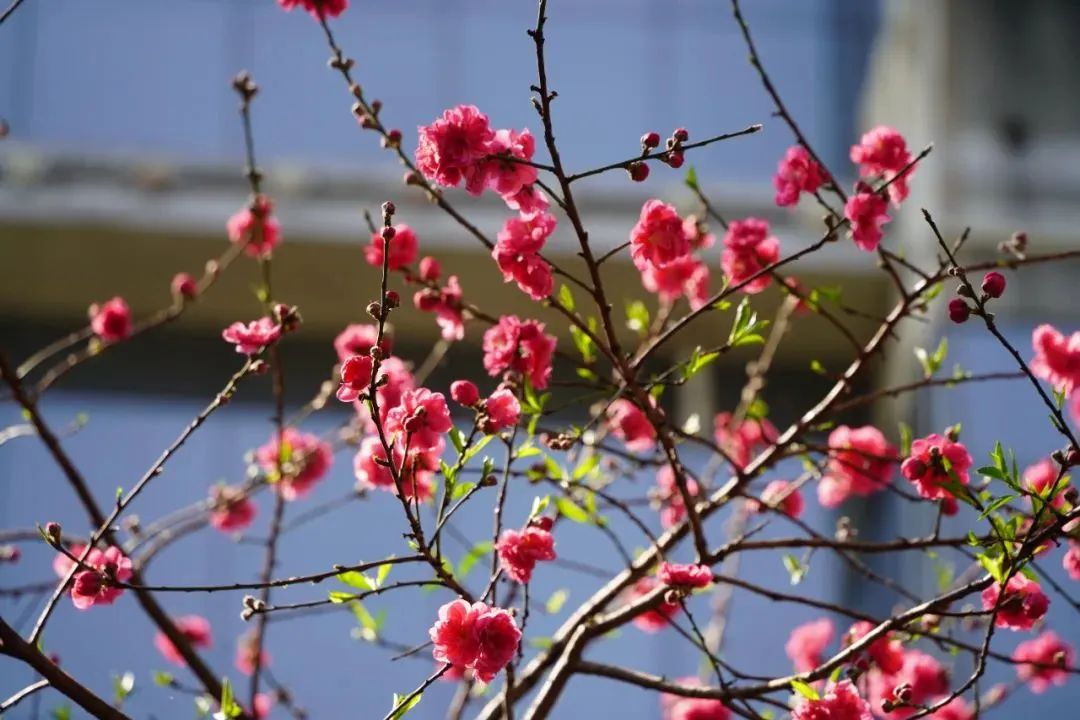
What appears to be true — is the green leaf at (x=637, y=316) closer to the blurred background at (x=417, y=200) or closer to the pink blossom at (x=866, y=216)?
the pink blossom at (x=866, y=216)

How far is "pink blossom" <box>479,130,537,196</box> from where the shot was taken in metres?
0.96

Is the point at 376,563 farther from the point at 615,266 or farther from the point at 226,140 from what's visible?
the point at 226,140

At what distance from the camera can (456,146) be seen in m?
0.95

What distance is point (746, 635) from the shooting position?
3111 mm

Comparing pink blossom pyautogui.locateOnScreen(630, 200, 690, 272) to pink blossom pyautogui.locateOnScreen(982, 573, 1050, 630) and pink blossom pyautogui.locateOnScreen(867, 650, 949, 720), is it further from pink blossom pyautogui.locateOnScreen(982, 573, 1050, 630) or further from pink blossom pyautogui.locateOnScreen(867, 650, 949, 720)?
pink blossom pyautogui.locateOnScreen(867, 650, 949, 720)

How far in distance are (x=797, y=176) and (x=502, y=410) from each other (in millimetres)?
442

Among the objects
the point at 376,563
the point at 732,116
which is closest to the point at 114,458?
the point at 732,116

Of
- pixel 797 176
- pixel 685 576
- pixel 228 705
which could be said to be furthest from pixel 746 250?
pixel 228 705

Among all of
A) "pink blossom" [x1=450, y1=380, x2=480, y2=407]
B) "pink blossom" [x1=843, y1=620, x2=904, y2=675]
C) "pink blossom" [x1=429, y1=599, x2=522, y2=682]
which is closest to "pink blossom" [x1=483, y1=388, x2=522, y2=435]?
"pink blossom" [x1=450, y1=380, x2=480, y2=407]

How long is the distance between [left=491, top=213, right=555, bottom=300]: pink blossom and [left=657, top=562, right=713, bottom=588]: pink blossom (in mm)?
252

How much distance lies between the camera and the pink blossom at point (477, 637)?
2.99 feet

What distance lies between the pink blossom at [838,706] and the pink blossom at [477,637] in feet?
0.78

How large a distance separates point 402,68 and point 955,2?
149 centimetres

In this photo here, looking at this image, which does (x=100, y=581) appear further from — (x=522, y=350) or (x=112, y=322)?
(x=112, y=322)
